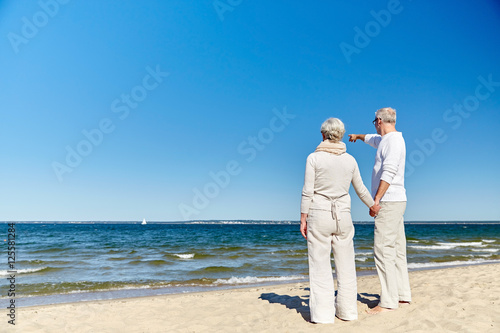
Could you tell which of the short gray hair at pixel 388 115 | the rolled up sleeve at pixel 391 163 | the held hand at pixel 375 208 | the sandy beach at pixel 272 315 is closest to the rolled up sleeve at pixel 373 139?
the short gray hair at pixel 388 115

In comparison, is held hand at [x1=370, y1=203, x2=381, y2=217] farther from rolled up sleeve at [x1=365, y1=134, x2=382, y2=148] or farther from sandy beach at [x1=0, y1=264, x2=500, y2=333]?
sandy beach at [x1=0, y1=264, x2=500, y2=333]

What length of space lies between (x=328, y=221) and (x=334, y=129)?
2.96 ft

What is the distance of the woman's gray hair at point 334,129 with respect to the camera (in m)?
3.36

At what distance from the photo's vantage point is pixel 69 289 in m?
7.70

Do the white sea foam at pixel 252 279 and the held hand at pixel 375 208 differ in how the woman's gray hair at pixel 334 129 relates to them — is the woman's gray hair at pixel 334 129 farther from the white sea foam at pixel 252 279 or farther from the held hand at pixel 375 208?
the white sea foam at pixel 252 279

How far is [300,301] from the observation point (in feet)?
15.4

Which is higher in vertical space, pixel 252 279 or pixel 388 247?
pixel 388 247

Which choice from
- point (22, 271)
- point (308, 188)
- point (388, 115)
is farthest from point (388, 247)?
point (22, 271)

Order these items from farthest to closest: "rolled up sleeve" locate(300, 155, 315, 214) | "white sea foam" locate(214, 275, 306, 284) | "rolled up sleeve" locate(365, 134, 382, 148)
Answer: "white sea foam" locate(214, 275, 306, 284) < "rolled up sleeve" locate(365, 134, 382, 148) < "rolled up sleeve" locate(300, 155, 315, 214)

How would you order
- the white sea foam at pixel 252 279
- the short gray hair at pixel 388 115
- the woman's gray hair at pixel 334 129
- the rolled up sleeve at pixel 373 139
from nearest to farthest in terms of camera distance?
the woman's gray hair at pixel 334 129 → the short gray hair at pixel 388 115 → the rolled up sleeve at pixel 373 139 → the white sea foam at pixel 252 279

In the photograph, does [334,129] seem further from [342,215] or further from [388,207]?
[388,207]

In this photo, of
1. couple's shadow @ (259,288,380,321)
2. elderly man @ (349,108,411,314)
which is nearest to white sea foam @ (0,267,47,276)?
couple's shadow @ (259,288,380,321)

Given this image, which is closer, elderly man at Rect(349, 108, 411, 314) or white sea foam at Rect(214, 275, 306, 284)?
elderly man at Rect(349, 108, 411, 314)

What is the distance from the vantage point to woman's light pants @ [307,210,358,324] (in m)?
3.25
